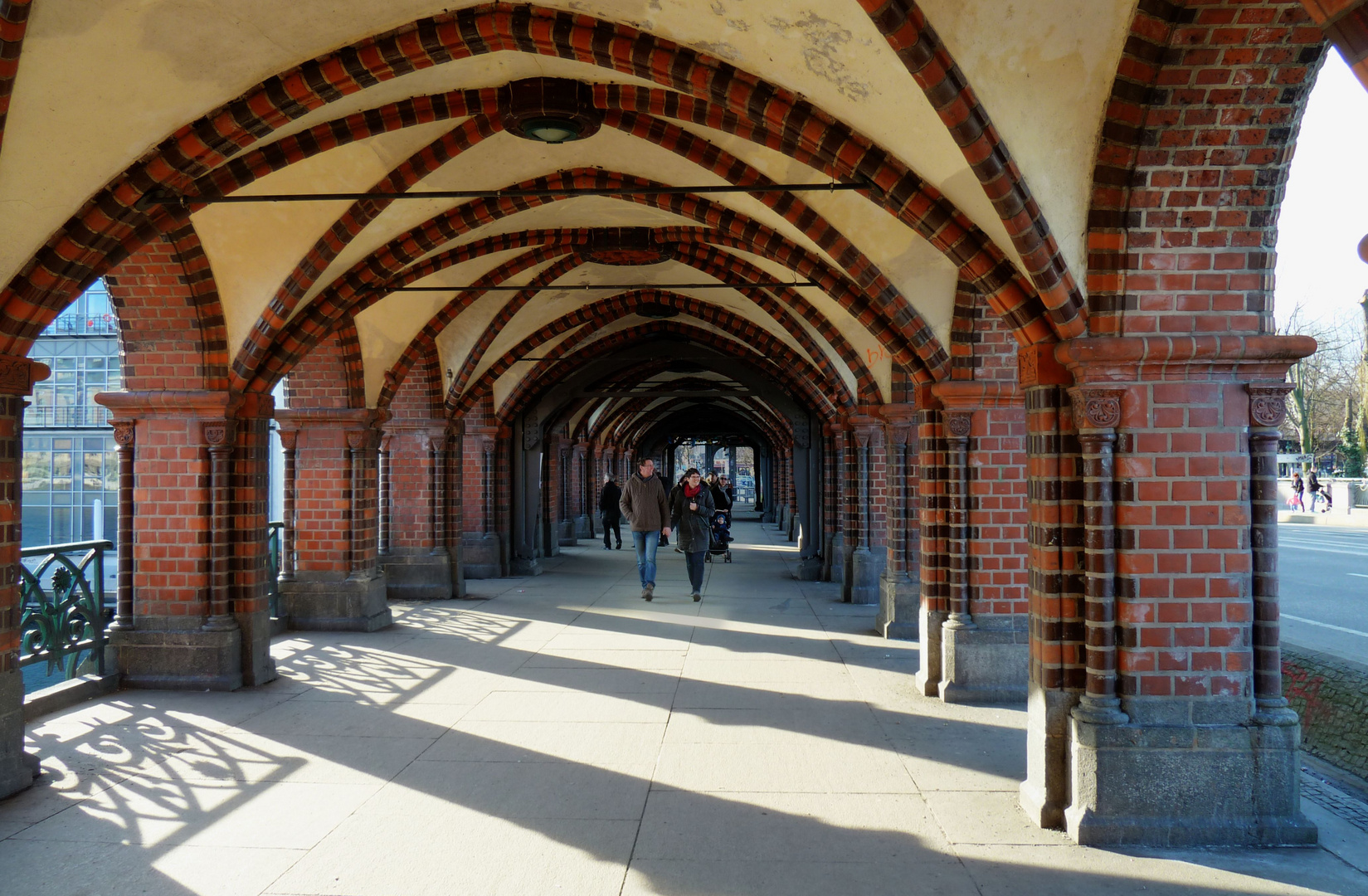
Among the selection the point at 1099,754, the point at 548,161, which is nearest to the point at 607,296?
the point at 548,161

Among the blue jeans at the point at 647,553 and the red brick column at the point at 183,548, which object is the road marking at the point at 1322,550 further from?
the red brick column at the point at 183,548

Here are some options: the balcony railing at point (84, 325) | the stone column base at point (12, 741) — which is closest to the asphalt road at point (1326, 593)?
the stone column base at point (12, 741)

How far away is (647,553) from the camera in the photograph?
11109 mm

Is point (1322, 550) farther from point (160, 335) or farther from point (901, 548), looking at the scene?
point (160, 335)

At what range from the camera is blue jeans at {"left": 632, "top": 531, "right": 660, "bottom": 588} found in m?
10.9

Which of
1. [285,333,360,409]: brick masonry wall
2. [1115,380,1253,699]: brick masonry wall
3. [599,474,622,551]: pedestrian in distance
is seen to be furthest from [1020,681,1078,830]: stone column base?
[599,474,622,551]: pedestrian in distance

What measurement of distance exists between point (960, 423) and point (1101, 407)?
2420 millimetres

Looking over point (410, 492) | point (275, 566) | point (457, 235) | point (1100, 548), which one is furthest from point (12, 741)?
point (410, 492)

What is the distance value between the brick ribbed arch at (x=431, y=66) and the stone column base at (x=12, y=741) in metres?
1.70

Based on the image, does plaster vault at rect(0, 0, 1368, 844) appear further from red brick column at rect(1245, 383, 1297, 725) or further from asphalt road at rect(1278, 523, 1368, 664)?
asphalt road at rect(1278, 523, 1368, 664)

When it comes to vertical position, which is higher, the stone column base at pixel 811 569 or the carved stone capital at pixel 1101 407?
the carved stone capital at pixel 1101 407

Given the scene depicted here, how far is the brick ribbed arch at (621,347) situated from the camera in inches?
541

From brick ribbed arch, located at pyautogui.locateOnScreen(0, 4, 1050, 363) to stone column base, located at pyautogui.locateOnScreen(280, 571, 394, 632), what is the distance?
181 inches

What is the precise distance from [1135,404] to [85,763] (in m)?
5.51
